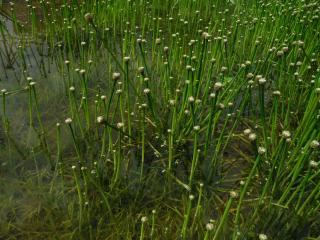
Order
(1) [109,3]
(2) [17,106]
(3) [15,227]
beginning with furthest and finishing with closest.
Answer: (1) [109,3] < (2) [17,106] < (3) [15,227]

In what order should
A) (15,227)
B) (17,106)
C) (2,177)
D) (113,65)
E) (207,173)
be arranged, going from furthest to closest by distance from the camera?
1. (113,65)
2. (17,106)
3. (207,173)
4. (2,177)
5. (15,227)

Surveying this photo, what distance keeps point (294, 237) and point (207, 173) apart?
63 cm

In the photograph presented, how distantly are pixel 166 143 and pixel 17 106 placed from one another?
1201 millimetres

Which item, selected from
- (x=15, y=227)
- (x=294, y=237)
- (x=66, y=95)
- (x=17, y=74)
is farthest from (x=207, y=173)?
(x=17, y=74)

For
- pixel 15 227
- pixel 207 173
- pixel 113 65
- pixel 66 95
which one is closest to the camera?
pixel 15 227

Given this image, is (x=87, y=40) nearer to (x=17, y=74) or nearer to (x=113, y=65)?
(x=113, y=65)

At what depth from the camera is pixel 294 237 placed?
5.81 ft

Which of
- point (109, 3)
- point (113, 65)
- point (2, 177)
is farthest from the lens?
point (109, 3)

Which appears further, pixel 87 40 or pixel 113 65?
pixel 87 40

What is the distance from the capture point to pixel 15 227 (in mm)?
1753

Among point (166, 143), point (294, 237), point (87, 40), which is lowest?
point (294, 237)

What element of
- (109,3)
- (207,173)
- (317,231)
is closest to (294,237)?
(317,231)

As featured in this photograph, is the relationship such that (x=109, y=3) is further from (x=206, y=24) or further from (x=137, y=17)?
(x=206, y=24)

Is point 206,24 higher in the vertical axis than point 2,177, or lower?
higher
